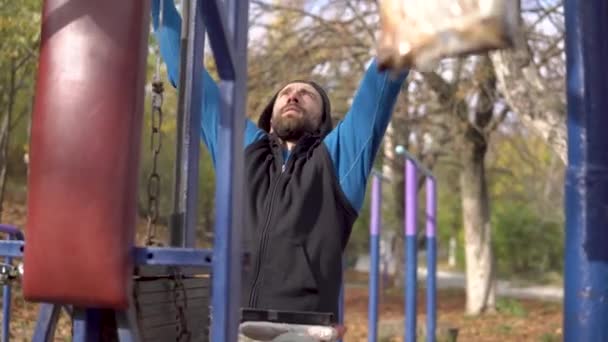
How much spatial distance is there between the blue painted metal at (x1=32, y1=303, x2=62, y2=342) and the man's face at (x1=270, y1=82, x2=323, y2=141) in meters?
1.06

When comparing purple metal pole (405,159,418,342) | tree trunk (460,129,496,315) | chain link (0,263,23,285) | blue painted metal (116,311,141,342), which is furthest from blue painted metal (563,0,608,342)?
tree trunk (460,129,496,315)

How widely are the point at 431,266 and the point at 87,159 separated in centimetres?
489

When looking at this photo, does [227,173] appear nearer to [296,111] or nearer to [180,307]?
[180,307]

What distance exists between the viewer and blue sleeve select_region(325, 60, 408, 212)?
227 cm

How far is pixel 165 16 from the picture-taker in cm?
229

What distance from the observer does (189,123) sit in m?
2.14

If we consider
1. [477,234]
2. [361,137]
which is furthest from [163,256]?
[477,234]

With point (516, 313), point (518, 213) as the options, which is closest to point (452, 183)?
point (518, 213)

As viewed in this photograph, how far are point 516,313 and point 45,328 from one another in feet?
34.8

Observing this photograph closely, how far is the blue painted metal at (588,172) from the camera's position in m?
1.57

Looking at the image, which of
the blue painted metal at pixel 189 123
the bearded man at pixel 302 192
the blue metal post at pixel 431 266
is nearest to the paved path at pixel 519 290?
the blue metal post at pixel 431 266

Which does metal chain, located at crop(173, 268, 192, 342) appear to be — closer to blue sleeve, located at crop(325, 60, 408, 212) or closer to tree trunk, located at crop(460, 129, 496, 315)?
blue sleeve, located at crop(325, 60, 408, 212)

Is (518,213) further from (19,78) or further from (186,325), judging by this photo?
(186,325)

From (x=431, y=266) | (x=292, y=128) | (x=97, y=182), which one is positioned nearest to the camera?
(x=97, y=182)
